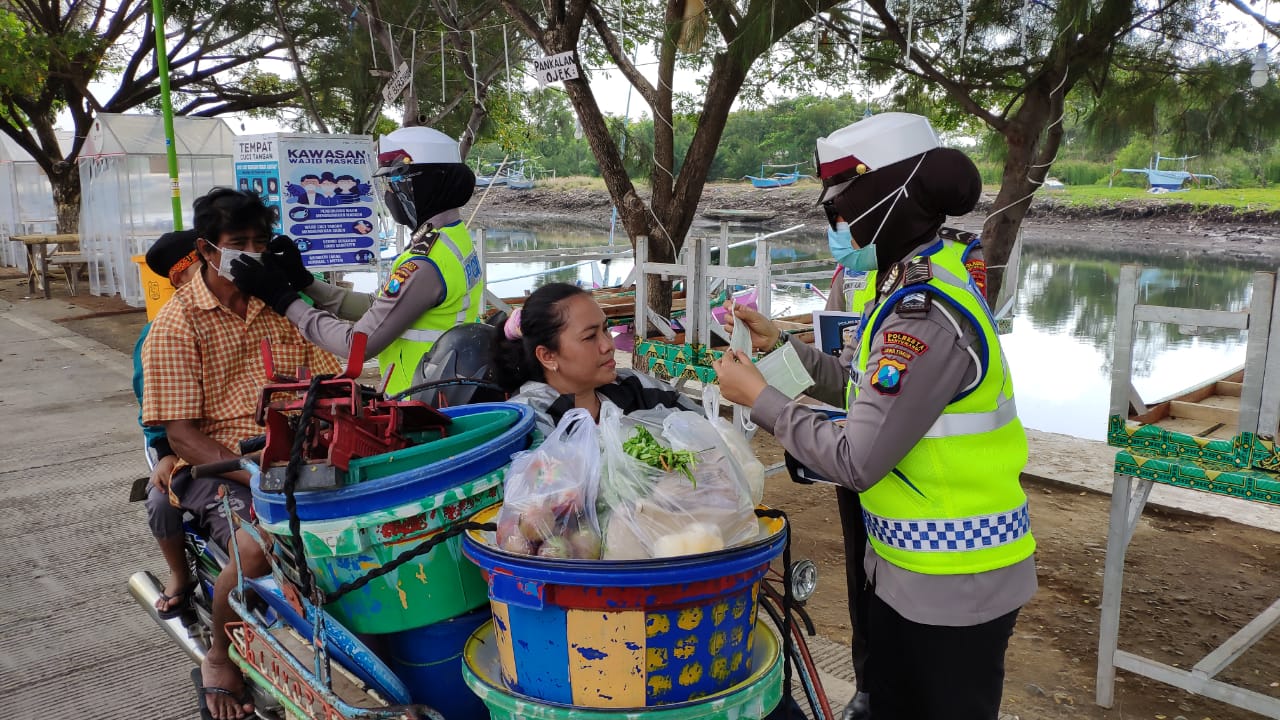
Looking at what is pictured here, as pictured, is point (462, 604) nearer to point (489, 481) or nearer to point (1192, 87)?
point (489, 481)

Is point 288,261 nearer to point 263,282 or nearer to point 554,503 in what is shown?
point 263,282

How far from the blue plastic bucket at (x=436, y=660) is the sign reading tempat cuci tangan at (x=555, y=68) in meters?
4.89

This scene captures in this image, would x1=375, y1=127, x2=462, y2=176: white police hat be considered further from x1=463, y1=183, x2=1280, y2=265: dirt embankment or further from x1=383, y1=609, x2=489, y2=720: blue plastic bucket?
x1=463, y1=183, x2=1280, y2=265: dirt embankment

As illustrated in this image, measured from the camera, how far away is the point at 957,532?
1.69m

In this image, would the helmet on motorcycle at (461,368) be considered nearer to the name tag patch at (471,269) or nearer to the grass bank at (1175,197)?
the name tag patch at (471,269)

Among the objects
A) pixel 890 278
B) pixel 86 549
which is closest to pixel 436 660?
pixel 890 278

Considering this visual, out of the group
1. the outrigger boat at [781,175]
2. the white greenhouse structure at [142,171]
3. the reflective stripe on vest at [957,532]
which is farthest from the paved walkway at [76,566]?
the white greenhouse structure at [142,171]

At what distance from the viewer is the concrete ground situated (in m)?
3.17

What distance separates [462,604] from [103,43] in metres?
16.6

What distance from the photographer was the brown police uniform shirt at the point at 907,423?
1.56 m

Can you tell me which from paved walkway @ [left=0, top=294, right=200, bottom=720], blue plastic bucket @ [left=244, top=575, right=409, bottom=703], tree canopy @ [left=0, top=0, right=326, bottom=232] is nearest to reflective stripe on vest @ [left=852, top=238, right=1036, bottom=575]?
blue plastic bucket @ [left=244, top=575, right=409, bottom=703]

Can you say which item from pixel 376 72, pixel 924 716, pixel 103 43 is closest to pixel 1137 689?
pixel 924 716

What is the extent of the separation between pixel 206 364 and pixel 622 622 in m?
1.81

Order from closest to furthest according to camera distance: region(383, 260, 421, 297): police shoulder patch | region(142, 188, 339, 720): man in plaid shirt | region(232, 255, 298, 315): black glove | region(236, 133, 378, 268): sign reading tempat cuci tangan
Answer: region(142, 188, 339, 720): man in plaid shirt
region(232, 255, 298, 315): black glove
region(383, 260, 421, 297): police shoulder patch
region(236, 133, 378, 268): sign reading tempat cuci tangan
